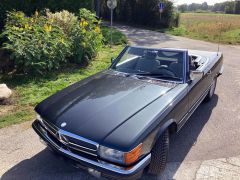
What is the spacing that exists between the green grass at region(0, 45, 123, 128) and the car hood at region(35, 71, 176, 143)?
163cm

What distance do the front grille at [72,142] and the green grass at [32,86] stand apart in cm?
201

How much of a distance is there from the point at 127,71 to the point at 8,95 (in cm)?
279

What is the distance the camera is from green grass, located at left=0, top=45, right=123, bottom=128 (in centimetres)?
493

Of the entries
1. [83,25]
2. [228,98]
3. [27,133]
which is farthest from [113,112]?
[83,25]

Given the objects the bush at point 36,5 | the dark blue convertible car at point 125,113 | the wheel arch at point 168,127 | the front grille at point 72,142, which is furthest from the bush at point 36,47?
the wheel arch at point 168,127

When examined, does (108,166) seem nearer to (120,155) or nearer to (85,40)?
(120,155)

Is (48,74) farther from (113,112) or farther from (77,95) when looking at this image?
(113,112)

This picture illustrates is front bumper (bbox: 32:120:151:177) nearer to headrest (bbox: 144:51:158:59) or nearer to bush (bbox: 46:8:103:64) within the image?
headrest (bbox: 144:51:158:59)

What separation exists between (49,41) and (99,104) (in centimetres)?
433

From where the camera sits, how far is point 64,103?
3406 millimetres

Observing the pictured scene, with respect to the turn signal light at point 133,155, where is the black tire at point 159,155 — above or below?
below

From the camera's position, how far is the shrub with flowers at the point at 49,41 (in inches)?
257

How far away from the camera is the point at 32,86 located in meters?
6.23

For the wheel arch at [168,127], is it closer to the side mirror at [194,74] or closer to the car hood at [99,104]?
the car hood at [99,104]
